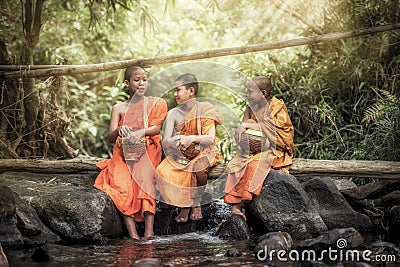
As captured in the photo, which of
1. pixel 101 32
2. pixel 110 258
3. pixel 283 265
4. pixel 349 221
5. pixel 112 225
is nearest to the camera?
pixel 283 265

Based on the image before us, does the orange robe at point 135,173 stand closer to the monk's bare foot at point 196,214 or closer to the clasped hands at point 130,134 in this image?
the clasped hands at point 130,134

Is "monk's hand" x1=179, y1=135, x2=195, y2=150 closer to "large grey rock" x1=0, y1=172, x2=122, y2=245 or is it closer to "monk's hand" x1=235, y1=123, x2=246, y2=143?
"monk's hand" x1=235, y1=123, x2=246, y2=143

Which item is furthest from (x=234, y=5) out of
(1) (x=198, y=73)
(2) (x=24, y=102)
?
(2) (x=24, y=102)

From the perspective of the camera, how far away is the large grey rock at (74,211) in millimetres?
5711

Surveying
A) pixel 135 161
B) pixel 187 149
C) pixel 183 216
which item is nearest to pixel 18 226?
pixel 135 161

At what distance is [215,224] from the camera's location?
669 centimetres

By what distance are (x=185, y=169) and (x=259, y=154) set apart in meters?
0.80

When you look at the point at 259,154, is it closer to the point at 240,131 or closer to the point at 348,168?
the point at 240,131

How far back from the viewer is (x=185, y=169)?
248 inches

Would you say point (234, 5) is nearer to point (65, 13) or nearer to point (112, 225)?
point (65, 13)

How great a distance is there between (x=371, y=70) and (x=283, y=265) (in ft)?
16.6

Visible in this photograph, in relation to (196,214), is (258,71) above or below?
above

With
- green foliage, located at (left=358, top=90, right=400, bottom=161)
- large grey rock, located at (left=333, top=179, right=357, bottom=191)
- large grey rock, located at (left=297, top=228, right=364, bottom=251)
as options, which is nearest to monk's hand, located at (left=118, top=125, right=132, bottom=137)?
large grey rock, located at (left=297, top=228, right=364, bottom=251)

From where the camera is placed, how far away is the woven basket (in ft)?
20.7
